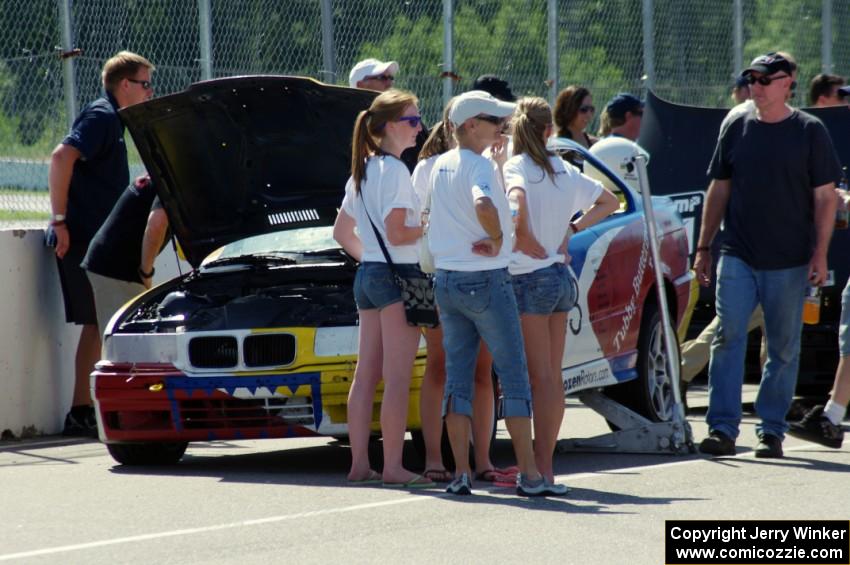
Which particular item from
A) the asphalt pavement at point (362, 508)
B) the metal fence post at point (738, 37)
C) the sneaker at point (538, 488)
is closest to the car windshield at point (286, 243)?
the asphalt pavement at point (362, 508)

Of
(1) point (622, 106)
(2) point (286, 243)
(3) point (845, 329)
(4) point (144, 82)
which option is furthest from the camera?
(1) point (622, 106)

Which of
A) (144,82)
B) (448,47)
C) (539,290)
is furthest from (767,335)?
(448,47)

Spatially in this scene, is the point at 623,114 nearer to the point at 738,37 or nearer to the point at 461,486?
the point at 461,486

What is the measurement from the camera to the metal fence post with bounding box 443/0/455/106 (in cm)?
1327

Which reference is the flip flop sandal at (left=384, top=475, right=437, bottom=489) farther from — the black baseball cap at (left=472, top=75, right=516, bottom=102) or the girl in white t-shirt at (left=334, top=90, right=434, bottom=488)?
the black baseball cap at (left=472, top=75, right=516, bottom=102)

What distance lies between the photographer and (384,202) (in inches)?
302

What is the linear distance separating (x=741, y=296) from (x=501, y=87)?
1.89 metres

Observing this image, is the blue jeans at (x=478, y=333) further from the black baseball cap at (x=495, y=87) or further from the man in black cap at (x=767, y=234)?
the black baseball cap at (x=495, y=87)

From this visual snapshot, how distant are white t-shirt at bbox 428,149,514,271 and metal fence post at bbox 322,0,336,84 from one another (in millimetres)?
5092

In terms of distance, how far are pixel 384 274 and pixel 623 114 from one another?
4.30 m

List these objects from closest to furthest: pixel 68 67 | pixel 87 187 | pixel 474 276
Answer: pixel 474 276, pixel 87 187, pixel 68 67

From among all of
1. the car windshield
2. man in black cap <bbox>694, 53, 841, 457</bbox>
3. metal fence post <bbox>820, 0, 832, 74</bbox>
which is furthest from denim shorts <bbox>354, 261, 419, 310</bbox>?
metal fence post <bbox>820, 0, 832, 74</bbox>

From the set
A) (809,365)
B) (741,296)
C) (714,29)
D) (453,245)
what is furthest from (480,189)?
(714,29)

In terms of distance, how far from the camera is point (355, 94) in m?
8.55
